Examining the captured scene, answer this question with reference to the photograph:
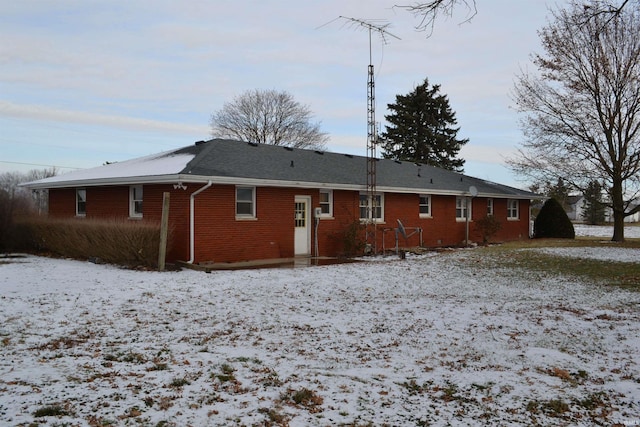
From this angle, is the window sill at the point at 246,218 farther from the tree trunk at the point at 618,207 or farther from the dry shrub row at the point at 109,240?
the tree trunk at the point at 618,207

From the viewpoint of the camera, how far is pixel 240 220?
1656 cm

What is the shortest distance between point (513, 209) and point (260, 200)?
18369mm

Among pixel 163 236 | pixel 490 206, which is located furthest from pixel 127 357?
pixel 490 206

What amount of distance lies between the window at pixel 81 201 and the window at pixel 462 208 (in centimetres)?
1753

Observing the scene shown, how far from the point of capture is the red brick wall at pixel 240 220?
15.5 meters

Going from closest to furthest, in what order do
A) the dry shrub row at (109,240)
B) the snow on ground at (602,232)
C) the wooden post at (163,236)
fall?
the wooden post at (163,236) < the dry shrub row at (109,240) < the snow on ground at (602,232)

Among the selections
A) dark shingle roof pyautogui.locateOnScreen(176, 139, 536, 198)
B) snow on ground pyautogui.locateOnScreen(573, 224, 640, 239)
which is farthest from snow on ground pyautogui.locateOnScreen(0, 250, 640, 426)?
snow on ground pyautogui.locateOnScreen(573, 224, 640, 239)

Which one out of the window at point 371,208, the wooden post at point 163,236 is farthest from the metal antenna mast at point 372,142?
the wooden post at point 163,236

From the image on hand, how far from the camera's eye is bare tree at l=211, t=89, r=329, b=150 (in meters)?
51.5

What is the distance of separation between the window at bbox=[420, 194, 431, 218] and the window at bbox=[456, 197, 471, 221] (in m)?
2.60

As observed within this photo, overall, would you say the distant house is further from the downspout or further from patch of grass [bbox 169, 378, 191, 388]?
patch of grass [bbox 169, 378, 191, 388]

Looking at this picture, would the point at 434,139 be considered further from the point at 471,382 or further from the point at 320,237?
the point at 471,382

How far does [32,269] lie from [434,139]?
43.0 m

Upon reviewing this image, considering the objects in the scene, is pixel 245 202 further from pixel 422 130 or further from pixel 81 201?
pixel 422 130
